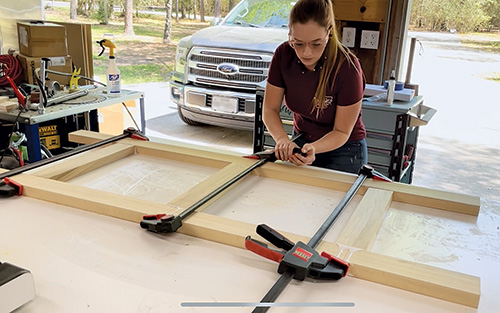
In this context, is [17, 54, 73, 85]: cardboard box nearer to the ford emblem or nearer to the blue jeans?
the ford emblem

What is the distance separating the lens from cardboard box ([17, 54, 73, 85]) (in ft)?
10.9

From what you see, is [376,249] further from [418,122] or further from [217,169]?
[418,122]

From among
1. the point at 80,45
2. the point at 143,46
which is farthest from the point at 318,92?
the point at 143,46

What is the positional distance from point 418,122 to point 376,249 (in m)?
2.16

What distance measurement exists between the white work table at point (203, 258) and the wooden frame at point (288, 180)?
3 cm

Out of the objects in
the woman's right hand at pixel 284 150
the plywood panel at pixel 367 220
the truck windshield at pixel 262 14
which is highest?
the truck windshield at pixel 262 14

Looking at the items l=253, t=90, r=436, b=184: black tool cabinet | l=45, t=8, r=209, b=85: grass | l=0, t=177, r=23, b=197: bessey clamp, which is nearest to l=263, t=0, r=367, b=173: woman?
l=0, t=177, r=23, b=197: bessey clamp

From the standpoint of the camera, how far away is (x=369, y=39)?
382cm

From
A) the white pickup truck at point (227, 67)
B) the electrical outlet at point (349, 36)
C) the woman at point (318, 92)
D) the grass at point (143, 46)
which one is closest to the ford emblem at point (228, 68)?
the white pickup truck at point (227, 67)

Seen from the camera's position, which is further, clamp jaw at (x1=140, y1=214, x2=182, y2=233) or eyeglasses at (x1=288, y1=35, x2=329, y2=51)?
eyeglasses at (x1=288, y1=35, x2=329, y2=51)

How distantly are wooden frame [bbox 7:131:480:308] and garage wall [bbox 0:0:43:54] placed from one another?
280 cm

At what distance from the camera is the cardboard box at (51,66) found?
10.9 ft

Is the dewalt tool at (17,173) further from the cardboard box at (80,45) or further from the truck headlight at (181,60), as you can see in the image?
the truck headlight at (181,60)

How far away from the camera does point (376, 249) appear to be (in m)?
1.15
